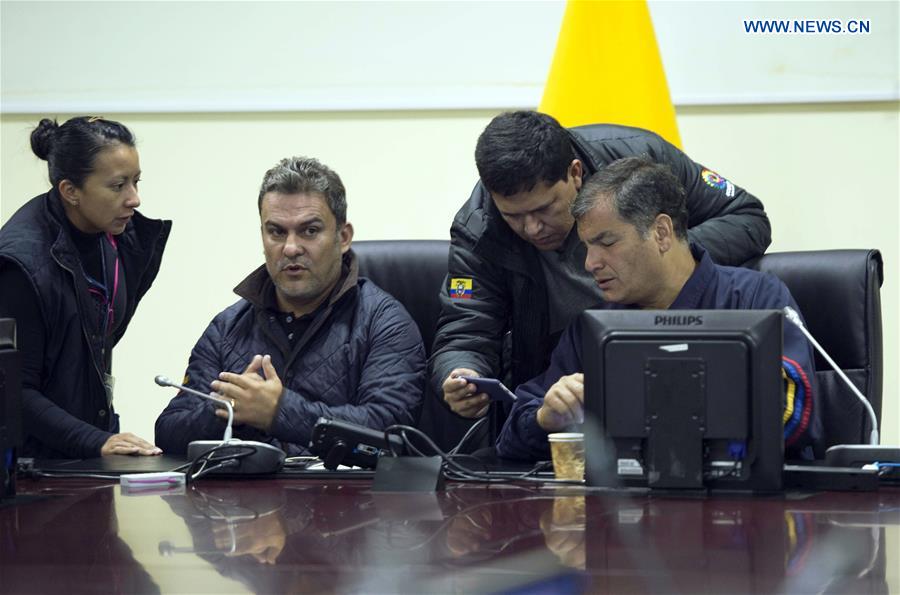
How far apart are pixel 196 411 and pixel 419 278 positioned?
0.69 meters

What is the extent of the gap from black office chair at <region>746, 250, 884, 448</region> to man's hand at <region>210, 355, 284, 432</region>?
113 centimetres

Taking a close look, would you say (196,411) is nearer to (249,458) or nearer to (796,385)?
(249,458)

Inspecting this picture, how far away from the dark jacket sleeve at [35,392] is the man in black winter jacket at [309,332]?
161 mm

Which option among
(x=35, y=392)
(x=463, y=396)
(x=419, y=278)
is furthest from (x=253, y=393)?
(x=419, y=278)

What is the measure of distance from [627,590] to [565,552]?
0.65 ft

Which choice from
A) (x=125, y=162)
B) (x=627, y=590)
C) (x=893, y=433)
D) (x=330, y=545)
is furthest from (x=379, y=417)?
(x=893, y=433)

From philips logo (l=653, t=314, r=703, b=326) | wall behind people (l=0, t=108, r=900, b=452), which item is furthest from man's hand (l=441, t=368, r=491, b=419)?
wall behind people (l=0, t=108, r=900, b=452)

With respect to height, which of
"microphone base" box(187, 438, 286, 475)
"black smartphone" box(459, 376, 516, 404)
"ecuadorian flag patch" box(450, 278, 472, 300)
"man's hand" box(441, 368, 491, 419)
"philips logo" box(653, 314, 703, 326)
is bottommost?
"microphone base" box(187, 438, 286, 475)

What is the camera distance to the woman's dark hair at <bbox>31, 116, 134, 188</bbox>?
2.93 metres

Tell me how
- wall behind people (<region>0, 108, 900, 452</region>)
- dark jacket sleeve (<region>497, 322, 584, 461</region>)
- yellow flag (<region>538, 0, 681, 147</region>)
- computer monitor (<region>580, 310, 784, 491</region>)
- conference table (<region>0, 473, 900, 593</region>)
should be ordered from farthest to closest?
wall behind people (<region>0, 108, 900, 452</region>)
yellow flag (<region>538, 0, 681, 147</region>)
dark jacket sleeve (<region>497, 322, 584, 461</region>)
computer monitor (<region>580, 310, 784, 491</region>)
conference table (<region>0, 473, 900, 593</region>)

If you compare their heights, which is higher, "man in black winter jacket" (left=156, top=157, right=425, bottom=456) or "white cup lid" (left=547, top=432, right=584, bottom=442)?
"man in black winter jacket" (left=156, top=157, right=425, bottom=456)

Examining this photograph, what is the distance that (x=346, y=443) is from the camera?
2102 mm

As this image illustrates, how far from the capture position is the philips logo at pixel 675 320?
1841 mm

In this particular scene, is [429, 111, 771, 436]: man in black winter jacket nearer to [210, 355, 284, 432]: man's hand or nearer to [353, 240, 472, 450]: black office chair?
[353, 240, 472, 450]: black office chair
